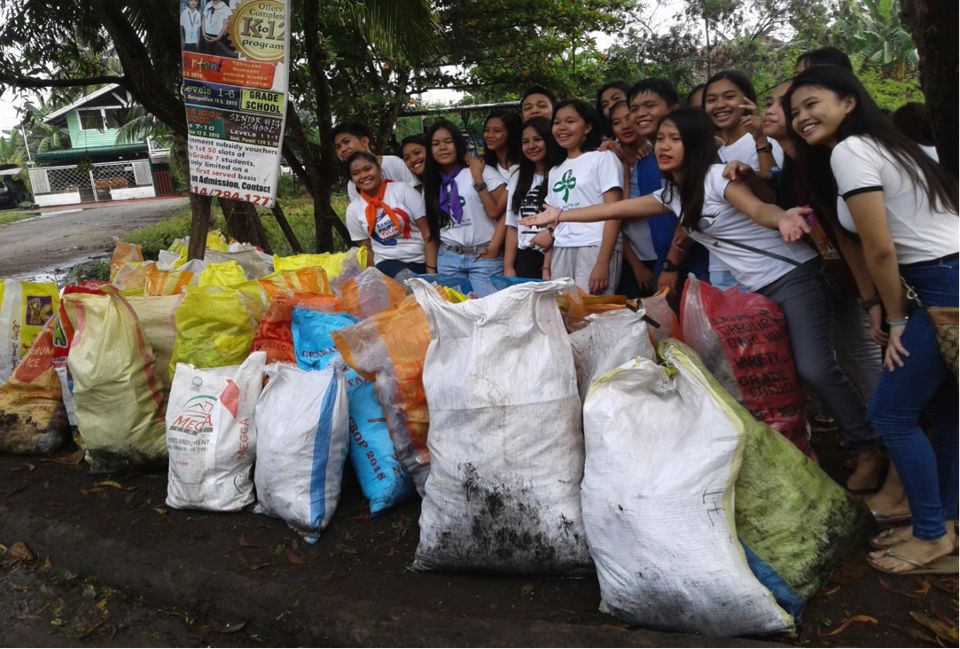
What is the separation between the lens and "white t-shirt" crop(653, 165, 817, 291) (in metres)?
2.74

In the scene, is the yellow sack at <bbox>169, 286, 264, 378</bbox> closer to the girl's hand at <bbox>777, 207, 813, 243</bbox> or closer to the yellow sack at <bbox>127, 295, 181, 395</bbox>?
the yellow sack at <bbox>127, 295, 181, 395</bbox>

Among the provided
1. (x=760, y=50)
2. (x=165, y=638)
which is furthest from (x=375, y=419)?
(x=760, y=50)

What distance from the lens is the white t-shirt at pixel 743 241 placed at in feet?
8.99

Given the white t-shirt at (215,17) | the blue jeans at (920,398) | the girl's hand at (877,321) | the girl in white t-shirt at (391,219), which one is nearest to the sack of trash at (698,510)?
the blue jeans at (920,398)

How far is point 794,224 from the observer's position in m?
2.47

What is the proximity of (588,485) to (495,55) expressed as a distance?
9.11 metres

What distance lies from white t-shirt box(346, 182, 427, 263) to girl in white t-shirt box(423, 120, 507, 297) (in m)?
0.10

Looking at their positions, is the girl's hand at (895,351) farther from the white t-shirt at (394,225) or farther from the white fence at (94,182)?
the white fence at (94,182)

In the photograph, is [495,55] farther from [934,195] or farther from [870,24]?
[870,24]

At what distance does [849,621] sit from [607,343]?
3.65ft

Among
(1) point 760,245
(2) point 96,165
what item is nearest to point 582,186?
(1) point 760,245

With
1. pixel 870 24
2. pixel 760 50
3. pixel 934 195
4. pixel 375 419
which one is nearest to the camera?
pixel 934 195

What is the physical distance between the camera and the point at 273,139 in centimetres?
455

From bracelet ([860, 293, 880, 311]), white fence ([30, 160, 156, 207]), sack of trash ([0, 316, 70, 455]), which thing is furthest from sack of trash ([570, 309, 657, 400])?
white fence ([30, 160, 156, 207])
